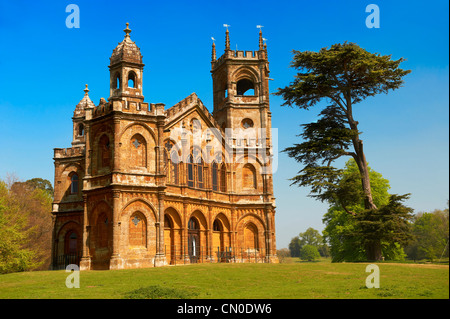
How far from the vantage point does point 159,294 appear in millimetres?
17453

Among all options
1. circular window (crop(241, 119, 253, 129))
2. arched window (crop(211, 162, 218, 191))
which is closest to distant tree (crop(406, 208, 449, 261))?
circular window (crop(241, 119, 253, 129))

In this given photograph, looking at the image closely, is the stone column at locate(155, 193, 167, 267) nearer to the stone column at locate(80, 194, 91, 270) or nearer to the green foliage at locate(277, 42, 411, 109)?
the stone column at locate(80, 194, 91, 270)

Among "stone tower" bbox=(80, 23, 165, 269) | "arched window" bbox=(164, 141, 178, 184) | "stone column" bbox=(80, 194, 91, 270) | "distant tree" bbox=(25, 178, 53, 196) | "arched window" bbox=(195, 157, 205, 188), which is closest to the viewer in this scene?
"stone tower" bbox=(80, 23, 165, 269)

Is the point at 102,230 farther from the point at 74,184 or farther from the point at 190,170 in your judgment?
the point at 74,184

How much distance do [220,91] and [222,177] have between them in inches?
380

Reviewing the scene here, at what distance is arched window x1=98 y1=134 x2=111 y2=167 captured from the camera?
107ft

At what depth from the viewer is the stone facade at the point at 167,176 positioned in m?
31.4

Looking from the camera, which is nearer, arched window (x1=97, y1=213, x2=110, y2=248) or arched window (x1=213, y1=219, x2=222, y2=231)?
arched window (x1=97, y1=213, x2=110, y2=248)

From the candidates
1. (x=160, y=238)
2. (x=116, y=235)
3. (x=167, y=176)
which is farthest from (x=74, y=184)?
(x=160, y=238)

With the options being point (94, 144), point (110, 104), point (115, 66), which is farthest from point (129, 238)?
point (115, 66)

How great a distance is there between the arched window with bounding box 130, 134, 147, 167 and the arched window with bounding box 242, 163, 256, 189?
501 inches

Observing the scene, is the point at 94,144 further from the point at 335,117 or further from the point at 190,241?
the point at 335,117

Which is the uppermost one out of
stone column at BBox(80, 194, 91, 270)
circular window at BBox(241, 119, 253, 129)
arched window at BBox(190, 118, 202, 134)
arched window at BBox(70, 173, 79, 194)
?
circular window at BBox(241, 119, 253, 129)

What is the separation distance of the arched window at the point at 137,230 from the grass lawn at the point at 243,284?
503 cm
